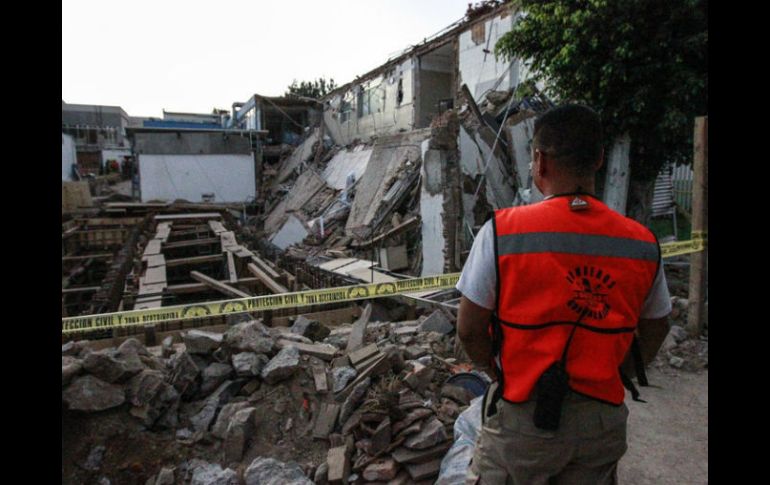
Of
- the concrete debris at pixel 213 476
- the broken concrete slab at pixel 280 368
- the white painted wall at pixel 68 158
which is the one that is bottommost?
the concrete debris at pixel 213 476

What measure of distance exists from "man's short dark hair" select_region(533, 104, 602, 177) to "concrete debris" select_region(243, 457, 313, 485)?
2.54m

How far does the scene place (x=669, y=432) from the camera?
4.21 meters

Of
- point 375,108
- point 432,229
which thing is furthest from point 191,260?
point 375,108

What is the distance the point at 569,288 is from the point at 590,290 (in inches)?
3.2

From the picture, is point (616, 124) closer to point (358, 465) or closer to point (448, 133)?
point (448, 133)

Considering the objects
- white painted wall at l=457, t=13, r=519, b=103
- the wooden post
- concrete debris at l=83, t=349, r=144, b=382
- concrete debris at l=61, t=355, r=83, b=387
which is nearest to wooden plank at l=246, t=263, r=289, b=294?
concrete debris at l=83, t=349, r=144, b=382

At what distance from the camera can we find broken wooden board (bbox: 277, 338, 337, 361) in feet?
13.6

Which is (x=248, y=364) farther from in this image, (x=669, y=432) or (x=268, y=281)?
(x=268, y=281)

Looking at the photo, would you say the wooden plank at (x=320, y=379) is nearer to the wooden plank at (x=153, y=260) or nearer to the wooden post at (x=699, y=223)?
the wooden post at (x=699, y=223)

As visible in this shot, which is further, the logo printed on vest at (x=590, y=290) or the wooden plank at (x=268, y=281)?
the wooden plank at (x=268, y=281)

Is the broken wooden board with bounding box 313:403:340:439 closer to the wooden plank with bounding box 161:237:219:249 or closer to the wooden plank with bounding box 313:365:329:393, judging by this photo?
the wooden plank with bounding box 313:365:329:393

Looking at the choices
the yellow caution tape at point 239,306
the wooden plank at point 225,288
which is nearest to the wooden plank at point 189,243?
the wooden plank at point 225,288

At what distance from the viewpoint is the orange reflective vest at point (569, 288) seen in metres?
1.60
